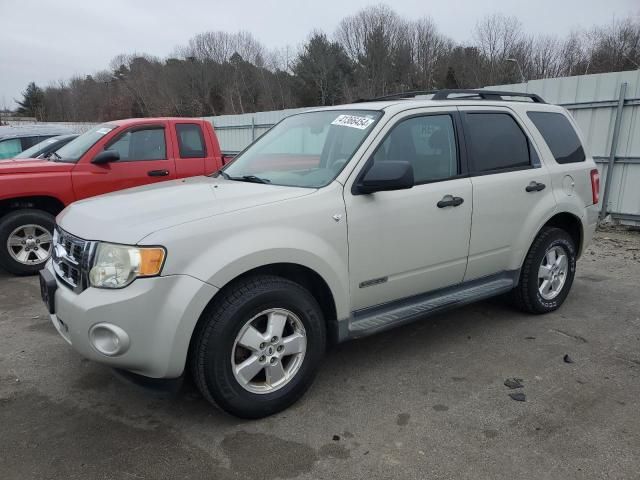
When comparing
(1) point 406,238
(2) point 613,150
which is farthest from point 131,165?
(2) point 613,150

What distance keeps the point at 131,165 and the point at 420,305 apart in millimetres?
4414

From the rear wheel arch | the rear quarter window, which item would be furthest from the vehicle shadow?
the rear quarter window

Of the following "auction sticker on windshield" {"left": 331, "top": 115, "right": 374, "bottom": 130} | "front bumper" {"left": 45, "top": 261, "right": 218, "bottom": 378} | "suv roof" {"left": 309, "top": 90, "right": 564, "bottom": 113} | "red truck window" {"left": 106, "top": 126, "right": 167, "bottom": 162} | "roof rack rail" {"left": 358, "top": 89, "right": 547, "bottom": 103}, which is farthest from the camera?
"red truck window" {"left": 106, "top": 126, "right": 167, "bottom": 162}

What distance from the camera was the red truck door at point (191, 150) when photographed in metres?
6.62

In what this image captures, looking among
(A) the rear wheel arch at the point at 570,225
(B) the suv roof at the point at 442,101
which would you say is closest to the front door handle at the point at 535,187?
(A) the rear wheel arch at the point at 570,225

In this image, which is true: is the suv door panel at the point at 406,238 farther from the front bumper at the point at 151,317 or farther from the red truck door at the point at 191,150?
the red truck door at the point at 191,150

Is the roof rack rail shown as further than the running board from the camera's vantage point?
Yes

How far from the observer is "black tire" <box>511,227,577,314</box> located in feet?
14.0

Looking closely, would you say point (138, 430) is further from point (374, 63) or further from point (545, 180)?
point (374, 63)

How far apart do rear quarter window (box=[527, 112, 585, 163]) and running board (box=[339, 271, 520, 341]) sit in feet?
3.86

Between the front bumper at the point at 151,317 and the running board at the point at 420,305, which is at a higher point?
the front bumper at the point at 151,317

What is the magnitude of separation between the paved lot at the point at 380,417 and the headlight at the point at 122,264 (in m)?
0.91

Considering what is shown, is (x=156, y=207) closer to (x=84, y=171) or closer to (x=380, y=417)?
(x=380, y=417)

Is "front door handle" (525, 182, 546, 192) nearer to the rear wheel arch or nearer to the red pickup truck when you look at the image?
the rear wheel arch
